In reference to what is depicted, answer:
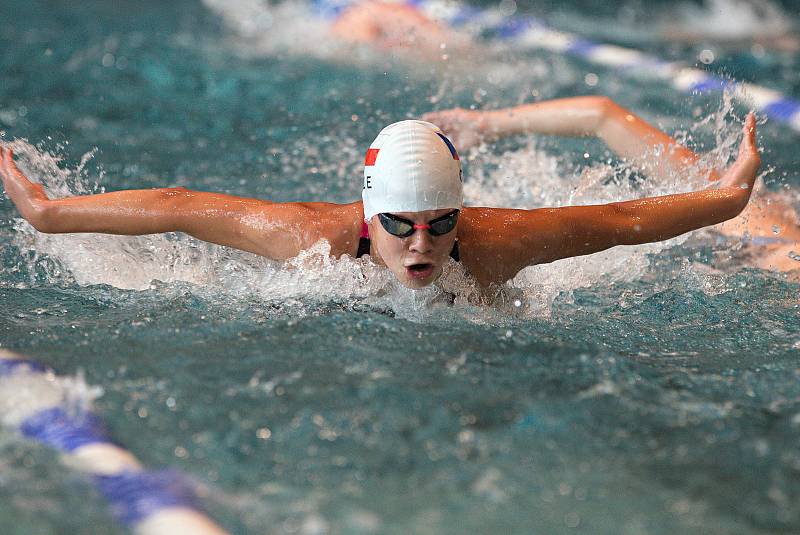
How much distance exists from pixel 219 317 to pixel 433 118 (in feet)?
4.34

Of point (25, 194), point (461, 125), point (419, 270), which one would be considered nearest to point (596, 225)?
point (419, 270)

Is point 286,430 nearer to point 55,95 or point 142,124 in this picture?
point 142,124

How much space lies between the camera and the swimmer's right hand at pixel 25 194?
101 inches

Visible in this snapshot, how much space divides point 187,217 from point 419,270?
645mm

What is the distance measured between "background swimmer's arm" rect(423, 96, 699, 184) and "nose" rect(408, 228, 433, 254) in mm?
1188

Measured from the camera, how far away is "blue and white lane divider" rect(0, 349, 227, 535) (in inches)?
68.2

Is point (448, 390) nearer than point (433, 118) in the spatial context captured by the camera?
Yes

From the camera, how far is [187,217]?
256 centimetres

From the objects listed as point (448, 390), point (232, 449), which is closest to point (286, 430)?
point (232, 449)

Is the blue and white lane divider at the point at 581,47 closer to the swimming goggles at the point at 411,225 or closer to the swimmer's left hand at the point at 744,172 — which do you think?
the swimmer's left hand at the point at 744,172

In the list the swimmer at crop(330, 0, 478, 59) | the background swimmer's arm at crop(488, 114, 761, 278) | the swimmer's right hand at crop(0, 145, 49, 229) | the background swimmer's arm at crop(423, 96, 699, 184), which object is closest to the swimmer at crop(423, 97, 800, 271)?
the background swimmer's arm at crop(423, 96, 699, 184)

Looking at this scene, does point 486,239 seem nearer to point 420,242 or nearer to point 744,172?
point 420,242

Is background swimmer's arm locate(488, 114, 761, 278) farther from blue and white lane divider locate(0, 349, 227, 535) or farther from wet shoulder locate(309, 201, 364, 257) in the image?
blue and white lane divider locate(0, 349, 227, 535)

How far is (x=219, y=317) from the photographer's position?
261 centimetres
